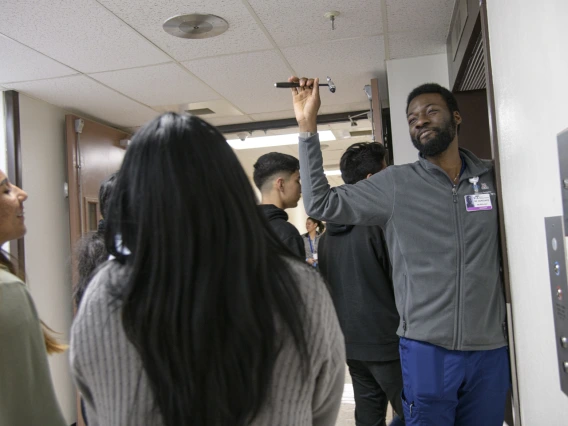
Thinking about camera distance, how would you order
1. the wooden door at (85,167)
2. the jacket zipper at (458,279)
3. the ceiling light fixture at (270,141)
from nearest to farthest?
the jacket zipper at (458,279)
the wooden door at (85,167)
the ceiling light fixture at (270,141)

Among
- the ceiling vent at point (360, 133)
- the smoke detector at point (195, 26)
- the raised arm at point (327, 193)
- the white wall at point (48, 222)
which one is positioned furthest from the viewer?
the ceiling vent at point (360, 133)

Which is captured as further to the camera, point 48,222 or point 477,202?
point 48,222

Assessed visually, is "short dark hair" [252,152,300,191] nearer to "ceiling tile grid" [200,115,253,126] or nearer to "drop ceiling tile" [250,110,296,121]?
"drop ceiling tile" [250,110,296,121]

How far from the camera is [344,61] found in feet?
9.79

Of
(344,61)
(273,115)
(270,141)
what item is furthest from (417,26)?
(270,141)

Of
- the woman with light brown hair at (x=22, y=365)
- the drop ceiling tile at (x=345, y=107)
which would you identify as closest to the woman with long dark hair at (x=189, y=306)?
Answer: the woman with light brown hair at (x=22, y=365)

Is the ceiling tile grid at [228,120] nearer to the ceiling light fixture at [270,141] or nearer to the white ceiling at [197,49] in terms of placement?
the white ceiling at [197,49]

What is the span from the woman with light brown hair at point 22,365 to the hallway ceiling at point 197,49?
1497 mm

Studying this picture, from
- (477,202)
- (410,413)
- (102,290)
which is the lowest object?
(410,413)

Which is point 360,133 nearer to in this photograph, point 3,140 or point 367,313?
point 3,140

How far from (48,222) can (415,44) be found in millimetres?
2679

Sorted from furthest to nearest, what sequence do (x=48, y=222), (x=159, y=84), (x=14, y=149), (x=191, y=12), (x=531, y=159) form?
(x=48, y=222)
(x=159, y=84)
(x=14, y=149)
(x=191, y=12)
(x=531, y=159)

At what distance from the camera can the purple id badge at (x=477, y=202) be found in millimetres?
1477

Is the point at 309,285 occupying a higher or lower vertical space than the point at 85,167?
lower
